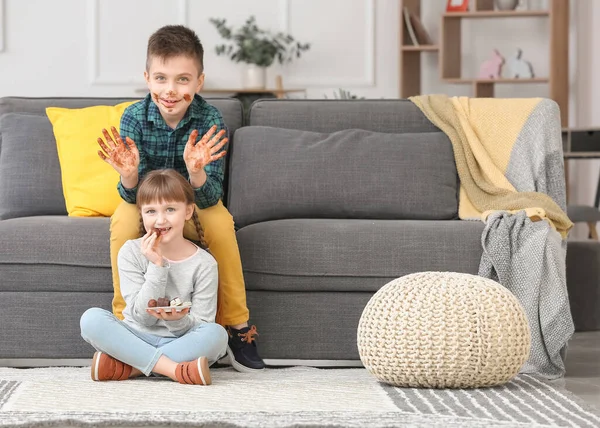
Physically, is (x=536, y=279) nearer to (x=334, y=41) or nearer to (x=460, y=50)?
(x=460, y=50)

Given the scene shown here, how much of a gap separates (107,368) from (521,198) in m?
1.37

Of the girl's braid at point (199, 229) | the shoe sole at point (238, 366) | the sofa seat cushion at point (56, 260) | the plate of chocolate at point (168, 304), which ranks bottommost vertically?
the shoe sole at point (238, 366)

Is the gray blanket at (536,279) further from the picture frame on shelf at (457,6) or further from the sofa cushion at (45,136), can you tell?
the picture frame on shelf at (457,6)

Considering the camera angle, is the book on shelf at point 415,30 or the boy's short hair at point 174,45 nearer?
the boy's short hair at point 174,45

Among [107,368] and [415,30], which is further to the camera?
[415,30]

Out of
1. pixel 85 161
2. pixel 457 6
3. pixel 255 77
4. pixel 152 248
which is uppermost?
pixel 457 6

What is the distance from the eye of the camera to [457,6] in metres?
6.28

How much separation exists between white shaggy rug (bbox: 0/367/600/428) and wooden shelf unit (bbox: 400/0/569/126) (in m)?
3.87

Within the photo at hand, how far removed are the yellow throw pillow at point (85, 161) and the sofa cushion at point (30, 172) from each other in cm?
5

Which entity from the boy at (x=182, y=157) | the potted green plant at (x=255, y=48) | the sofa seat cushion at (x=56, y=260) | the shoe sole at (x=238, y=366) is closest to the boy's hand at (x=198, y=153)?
the boy at (x=182, y=157)

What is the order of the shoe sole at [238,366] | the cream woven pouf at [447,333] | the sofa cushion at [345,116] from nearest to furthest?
the cream woven pouf at [447,333], the shoe sole at [238,366], the sofa cushion at [345,116]

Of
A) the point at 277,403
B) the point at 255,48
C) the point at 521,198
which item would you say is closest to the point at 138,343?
the point at 277,403

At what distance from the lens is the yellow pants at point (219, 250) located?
2.68m

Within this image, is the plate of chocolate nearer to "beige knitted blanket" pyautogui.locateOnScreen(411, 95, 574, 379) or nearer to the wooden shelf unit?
"beige knitted blanket" pyautogui.locateOnScreen(411, 95, 574, 379)
